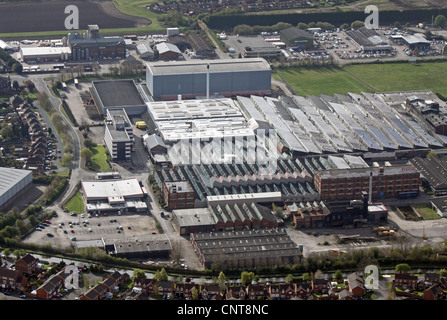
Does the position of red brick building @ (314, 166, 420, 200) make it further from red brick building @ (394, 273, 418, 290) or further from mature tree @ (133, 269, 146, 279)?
mature tree @ (133, 269, 146, 279)

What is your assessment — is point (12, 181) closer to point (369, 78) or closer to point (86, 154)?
point (86, 154)

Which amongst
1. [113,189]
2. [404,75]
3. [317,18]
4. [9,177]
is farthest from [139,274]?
[317,18]

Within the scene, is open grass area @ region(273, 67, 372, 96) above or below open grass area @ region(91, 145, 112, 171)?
above

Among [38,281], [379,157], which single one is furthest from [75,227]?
[379,157]
